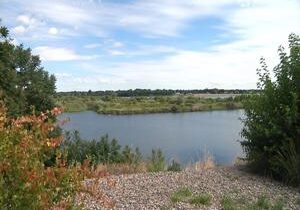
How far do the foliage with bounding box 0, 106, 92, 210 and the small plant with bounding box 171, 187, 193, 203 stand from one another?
3.28 metres

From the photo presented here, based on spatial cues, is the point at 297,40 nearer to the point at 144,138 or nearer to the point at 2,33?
the point at 2,33

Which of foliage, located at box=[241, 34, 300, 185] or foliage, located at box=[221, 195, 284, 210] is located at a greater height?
foliage, located at box=[241, 34, 300, 185]

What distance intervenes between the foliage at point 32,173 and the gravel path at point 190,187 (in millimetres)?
2780

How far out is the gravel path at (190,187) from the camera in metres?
7.29

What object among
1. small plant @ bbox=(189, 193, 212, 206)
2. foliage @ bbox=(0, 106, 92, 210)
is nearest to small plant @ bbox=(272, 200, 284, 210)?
small plant @ bbox=(189, 193, 212, 206)

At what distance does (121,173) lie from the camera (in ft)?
34.3

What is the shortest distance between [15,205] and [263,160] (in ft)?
22.9

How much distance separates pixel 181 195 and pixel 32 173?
4129mm

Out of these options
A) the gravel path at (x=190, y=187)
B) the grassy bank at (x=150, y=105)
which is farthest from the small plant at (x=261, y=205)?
the grassy bank at (x=150, y=105)

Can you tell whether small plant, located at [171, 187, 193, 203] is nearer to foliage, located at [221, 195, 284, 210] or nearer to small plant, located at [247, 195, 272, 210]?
foliage, located at [221, 195, 284, 210]

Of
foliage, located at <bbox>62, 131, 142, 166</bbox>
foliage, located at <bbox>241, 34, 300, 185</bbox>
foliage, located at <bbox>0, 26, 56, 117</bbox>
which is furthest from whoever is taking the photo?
foliage, located at <bbox>0, 26, 56, 117</bbox>

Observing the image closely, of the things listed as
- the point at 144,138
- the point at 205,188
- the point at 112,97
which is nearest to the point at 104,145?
the point at 205,188

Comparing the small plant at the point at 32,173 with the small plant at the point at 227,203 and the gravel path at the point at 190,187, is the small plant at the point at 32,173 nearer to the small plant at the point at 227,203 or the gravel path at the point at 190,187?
the gravel path at the point at 190,187

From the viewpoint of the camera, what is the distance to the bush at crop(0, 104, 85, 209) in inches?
150
